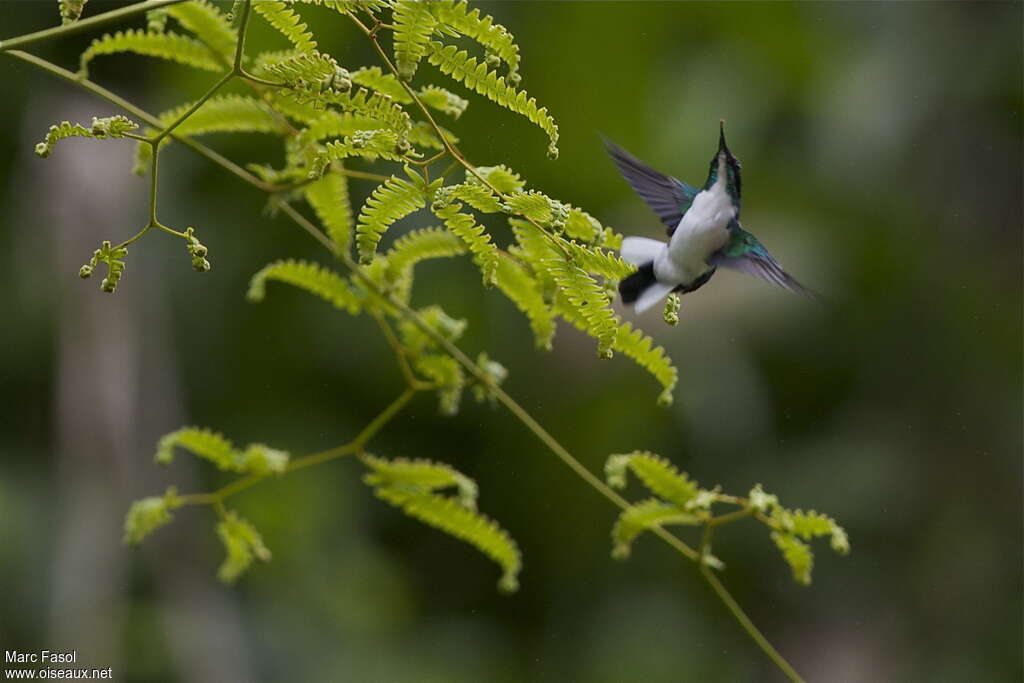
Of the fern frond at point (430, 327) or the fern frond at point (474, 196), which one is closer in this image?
the fern frond at point (474, 196)

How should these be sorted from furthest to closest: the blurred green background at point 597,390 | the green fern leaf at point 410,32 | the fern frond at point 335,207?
the blurred green background at point 597,390 < the fern frond at point 335,207 < the green fern leaf at point 410,32

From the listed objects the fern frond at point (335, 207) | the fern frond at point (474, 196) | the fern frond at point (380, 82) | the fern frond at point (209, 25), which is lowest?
the fern frond at point (474, 196)

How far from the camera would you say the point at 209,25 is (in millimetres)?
1060

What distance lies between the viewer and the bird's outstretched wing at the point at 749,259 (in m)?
0.80

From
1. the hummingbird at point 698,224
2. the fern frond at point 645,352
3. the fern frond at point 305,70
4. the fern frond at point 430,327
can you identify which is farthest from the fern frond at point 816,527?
the fern frond at point 305,70

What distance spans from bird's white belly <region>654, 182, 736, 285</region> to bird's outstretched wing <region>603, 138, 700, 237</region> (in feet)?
0.06

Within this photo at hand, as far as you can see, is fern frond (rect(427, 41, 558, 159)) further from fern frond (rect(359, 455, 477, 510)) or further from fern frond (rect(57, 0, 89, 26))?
fern frond (rect(359, 455, 477, 510))

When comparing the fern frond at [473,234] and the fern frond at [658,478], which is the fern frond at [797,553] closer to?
the fern frond at [658,478]

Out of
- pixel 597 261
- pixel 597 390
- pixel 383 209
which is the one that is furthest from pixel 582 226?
pixel 597 390

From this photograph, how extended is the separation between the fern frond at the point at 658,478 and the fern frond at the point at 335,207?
1.30ft

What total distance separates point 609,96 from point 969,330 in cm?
131

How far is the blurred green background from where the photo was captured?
7.66 feet

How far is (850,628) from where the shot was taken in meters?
2.69

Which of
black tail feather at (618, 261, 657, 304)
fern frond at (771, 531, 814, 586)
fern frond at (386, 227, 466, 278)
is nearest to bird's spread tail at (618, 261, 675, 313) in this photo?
black tail feather at (618, 261, 657, 304)
